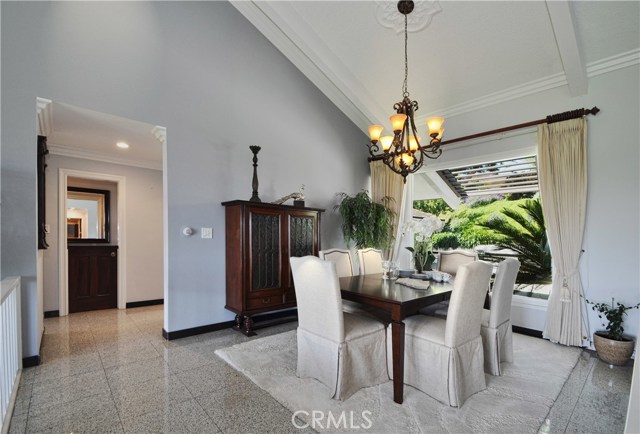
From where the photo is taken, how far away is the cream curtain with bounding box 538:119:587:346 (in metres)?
3.19

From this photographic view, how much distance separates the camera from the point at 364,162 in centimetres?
534

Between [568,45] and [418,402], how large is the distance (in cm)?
334

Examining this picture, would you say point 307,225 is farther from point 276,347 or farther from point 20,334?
point 20,334

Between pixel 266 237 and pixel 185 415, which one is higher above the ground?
pixel 266 237

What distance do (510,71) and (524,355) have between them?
117 inches

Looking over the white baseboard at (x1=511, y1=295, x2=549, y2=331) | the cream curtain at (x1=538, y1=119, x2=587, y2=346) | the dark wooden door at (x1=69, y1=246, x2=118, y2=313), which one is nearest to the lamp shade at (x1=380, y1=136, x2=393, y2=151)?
the cream curtain at (x1=538, y1=119, x2=587, y2=346)

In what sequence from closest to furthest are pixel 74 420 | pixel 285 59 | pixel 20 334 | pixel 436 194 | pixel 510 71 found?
pixel 74 420 → pixel 20 334 → pixel 510 71 → pixel 285 59 → pixel 436 194

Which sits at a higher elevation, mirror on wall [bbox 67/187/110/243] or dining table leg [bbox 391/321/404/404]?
mirror on wall [bbox 67/187/110/243]

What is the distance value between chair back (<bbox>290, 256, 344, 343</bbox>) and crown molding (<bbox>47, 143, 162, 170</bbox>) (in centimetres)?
364

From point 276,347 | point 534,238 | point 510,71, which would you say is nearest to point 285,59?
point 510,71

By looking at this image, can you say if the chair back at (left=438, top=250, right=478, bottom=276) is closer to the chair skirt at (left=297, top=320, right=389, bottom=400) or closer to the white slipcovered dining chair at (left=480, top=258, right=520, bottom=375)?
the white slipcovered dining chair at (left=480, top=258, right=520, bottom=375)

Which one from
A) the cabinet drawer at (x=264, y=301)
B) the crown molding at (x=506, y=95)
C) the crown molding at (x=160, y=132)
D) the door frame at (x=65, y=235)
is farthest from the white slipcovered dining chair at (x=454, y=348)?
the door frame at (x=65, y=235)

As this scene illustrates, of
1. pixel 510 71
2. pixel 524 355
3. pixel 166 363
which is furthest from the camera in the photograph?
pixel 510 71

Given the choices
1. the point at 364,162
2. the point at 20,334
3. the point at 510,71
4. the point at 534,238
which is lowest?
the point at 20,334
